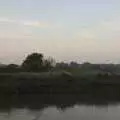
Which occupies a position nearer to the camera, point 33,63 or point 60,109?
point 60,109

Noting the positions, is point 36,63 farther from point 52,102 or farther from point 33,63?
point 52,102

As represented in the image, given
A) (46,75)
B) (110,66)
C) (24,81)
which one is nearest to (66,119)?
(24,81)

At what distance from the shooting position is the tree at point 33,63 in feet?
130

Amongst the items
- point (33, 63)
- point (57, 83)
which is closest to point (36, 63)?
point (33, 63)

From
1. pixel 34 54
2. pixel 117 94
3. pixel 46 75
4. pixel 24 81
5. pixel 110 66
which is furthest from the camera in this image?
pixel 34 54

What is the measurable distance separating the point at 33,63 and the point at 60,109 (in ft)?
81.1

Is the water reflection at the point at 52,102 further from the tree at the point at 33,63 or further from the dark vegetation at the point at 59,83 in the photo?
the tree at the point at 33,63

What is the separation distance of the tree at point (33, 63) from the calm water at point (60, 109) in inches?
595

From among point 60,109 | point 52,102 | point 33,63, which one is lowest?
point 60,109

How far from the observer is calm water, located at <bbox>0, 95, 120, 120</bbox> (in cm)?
1461

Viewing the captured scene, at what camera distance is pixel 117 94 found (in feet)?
82.7

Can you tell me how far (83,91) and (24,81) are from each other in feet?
13.3

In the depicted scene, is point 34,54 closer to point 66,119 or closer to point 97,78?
point 97,78

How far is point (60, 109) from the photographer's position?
1777cm
